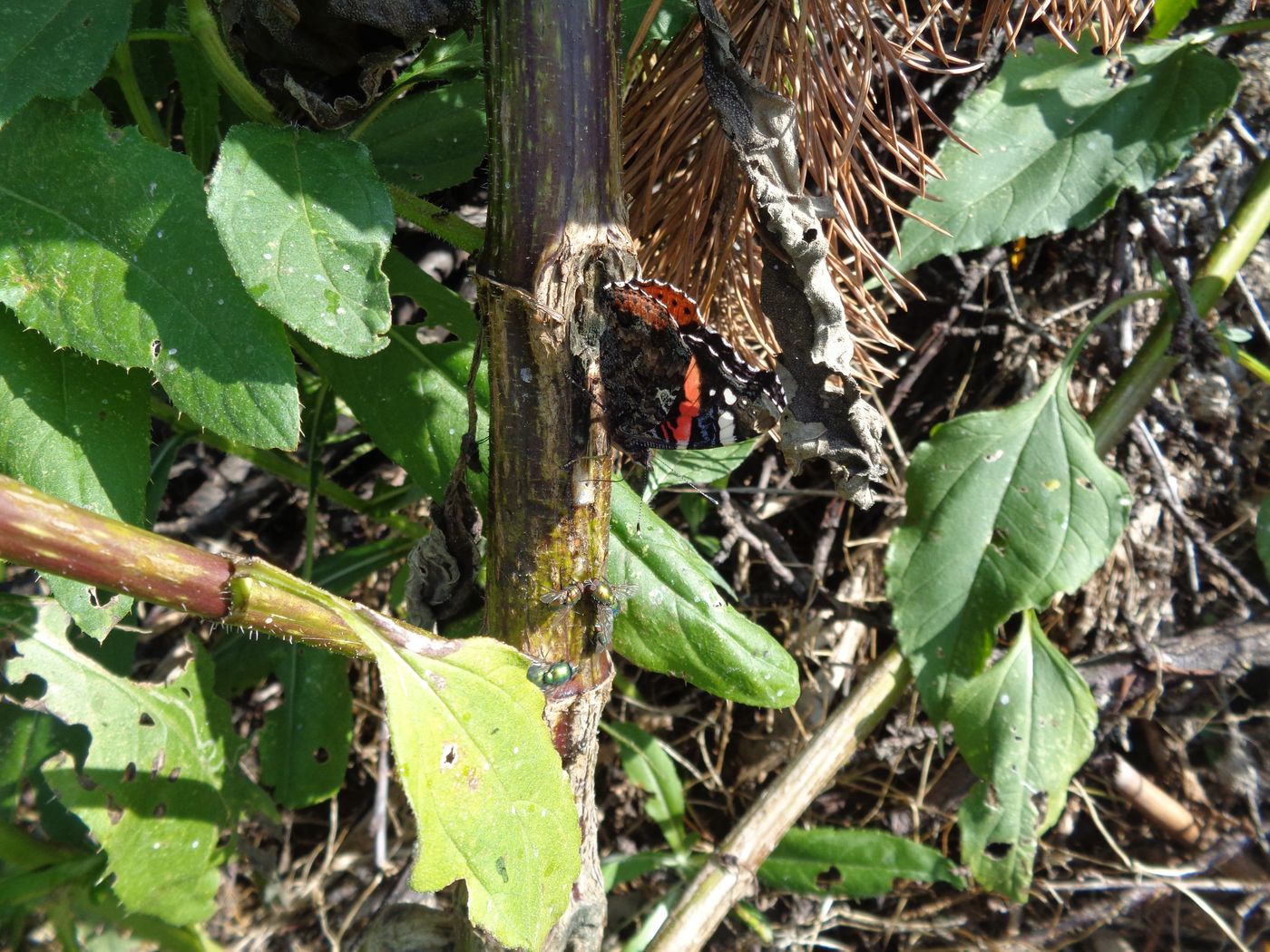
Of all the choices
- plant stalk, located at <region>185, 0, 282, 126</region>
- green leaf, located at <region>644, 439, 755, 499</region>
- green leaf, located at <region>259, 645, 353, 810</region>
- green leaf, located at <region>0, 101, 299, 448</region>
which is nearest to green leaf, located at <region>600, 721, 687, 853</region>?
green leaf, located at <region>259, 645, 353, 810</region>

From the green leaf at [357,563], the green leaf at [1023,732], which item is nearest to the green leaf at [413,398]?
the green leaf at [357,563]

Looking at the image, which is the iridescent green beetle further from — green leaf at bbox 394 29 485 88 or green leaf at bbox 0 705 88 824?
green leaf at bbox 0 705 88 824

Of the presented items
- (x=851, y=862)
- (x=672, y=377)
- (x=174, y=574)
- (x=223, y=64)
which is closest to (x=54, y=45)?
(x=223, y=64)

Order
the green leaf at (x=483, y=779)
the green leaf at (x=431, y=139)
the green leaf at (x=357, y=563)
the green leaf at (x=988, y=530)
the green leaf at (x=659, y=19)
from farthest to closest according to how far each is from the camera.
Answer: the green leaf at (x=357, y=563), the green leaf at (x=988, y=530), the green leaf at (x=431, y=139), the green leaf at (x=659, y=19), the green leaf at (x=483, y=779)

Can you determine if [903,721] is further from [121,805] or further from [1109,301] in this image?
[121,805]

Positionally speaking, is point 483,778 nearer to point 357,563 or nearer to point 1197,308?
point 357,563

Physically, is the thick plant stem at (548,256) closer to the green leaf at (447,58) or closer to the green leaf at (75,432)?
the green leaf at (447,58)

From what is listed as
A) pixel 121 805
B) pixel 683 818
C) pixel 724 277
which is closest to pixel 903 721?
pixel 683 818
